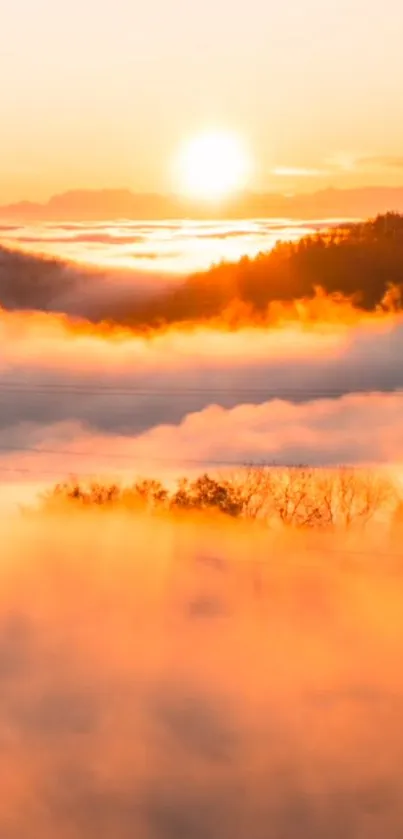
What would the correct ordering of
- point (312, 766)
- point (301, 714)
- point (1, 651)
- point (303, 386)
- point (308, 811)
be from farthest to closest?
point (303, 386)
point (1, 651)
point (301, 714)
point (312, 766)
point (308, 811)

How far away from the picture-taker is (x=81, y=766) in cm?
5131

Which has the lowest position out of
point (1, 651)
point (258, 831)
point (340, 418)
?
point (258, 831)

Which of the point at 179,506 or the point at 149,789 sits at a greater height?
the point at 179,506

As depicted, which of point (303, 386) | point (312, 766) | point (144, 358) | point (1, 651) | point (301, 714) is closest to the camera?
point (312, 766)

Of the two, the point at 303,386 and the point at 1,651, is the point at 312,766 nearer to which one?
the point at 1,651

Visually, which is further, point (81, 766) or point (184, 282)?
point (184, 282)

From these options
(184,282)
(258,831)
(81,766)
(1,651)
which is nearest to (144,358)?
(184,282)

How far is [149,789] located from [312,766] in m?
5.75

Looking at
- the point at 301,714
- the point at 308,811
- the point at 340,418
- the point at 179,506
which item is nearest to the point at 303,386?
the point at 340,418

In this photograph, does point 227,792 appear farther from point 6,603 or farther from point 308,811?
point 6,603

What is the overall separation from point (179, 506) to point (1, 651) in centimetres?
869

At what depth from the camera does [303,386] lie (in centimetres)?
6675

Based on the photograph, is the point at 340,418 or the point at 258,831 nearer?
the point at 258,831

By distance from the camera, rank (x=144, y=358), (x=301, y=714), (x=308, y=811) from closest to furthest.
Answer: (x=308, y=811) → (x=301, y=714) → (x=144, y=358)
